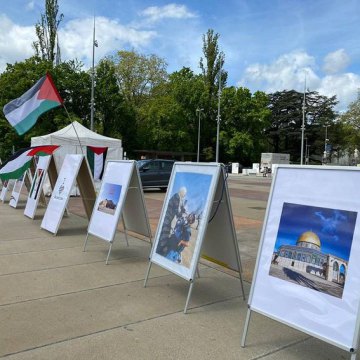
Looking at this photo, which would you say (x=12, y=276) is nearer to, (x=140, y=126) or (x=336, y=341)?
(x=336, y=341)

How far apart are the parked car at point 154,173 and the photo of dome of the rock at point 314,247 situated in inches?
658

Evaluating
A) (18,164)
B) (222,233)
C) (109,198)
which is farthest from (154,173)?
(222,233)

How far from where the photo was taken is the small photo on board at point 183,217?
4.55 m

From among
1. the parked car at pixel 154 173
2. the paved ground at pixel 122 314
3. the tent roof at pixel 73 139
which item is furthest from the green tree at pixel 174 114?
the paved ground at pixel 122 314

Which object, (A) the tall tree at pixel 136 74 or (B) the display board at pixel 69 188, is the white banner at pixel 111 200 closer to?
(B) the display board at pixel 69 188

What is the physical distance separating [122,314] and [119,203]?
2.35m

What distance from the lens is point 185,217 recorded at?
473cm

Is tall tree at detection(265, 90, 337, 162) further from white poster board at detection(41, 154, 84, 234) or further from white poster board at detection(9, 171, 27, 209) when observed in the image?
white poster board at detection(41, 154, 84, 234)

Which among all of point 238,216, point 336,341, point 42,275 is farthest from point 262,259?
point 238,216

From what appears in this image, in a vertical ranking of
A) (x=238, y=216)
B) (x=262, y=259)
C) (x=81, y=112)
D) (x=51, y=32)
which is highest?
(x=51, y=32)

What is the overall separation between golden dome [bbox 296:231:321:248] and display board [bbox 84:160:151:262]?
11.3 ft

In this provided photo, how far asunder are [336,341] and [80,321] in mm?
2324

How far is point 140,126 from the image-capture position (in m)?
56.2

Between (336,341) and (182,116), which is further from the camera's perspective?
(182,116)
